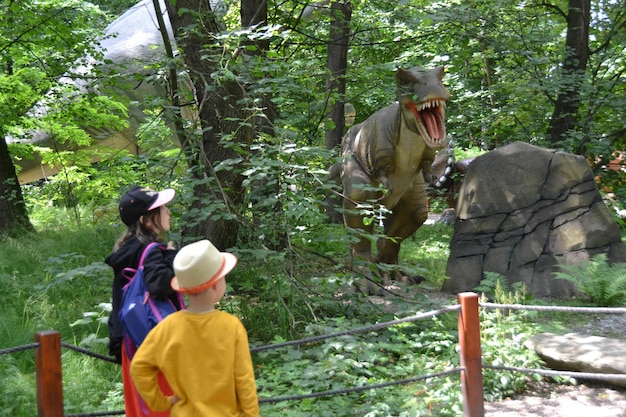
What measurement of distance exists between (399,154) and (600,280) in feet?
8.08

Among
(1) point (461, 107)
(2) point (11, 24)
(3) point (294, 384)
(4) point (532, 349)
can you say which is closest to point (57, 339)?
(3) point (294, 384)

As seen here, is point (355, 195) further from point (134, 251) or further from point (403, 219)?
point (134, 251)

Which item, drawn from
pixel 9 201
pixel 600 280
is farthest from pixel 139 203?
pixel 9 201

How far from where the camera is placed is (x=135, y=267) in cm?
288

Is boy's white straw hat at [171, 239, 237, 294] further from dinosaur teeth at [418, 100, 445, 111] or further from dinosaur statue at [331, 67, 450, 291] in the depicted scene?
dinosaur teeth at [418, 100, 445, 111]

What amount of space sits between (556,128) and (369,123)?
15.6 feet

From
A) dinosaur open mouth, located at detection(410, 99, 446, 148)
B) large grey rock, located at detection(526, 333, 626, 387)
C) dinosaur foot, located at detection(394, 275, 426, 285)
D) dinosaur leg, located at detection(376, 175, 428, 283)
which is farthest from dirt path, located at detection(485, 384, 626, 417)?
dinosaur foot, located at detection(394, 275, 426, 285)

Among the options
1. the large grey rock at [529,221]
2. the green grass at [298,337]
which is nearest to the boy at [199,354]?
the green grass at [298,337]

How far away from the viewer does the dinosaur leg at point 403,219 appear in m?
8.03

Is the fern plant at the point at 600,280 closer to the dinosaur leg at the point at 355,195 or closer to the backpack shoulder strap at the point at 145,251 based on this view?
the dinosaur leg at the point at 355,195

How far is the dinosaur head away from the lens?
6.16 m

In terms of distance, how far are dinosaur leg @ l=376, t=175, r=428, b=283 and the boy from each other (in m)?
5.51

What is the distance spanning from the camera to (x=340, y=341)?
4.69 meters

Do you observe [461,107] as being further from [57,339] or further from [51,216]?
[57,339]
